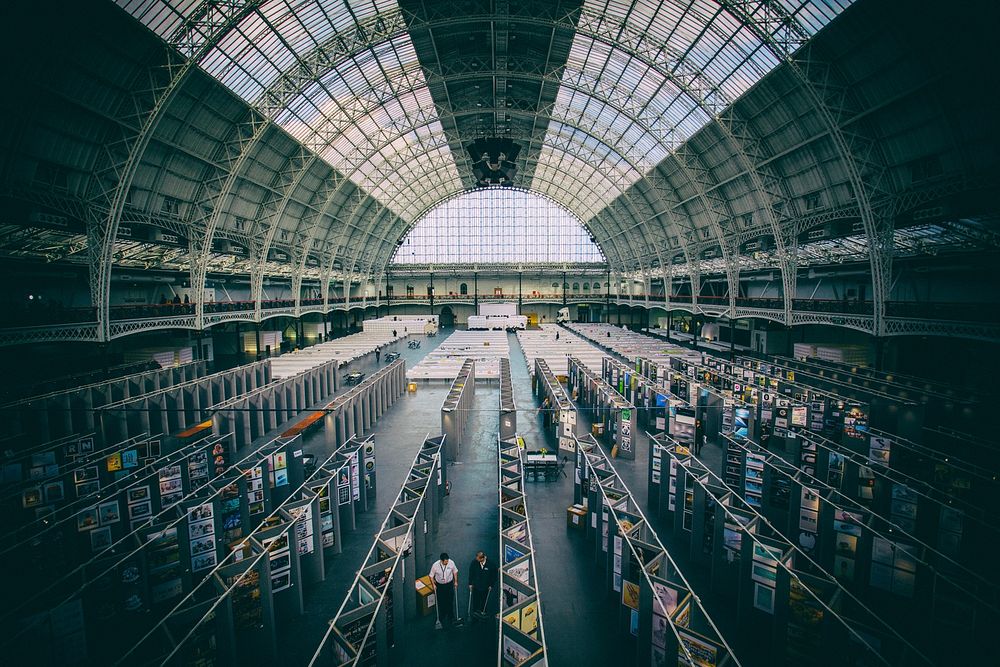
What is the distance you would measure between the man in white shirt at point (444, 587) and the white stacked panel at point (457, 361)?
53.4 ft

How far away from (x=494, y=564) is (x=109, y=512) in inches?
317

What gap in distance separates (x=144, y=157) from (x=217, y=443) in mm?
17977

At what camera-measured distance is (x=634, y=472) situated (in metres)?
12.9

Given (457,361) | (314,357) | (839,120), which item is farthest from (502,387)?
(839,120)

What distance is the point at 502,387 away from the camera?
1711 centimetres

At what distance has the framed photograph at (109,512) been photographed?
8.50 meters

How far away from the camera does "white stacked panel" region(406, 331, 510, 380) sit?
24797 mm

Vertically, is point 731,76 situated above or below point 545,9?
below

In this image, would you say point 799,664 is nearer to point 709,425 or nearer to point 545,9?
point 709,425

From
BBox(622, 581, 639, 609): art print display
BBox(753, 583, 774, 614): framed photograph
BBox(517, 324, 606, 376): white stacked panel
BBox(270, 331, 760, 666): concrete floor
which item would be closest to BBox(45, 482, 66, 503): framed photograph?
BBox(270, 331, 760, 666): concrete floor

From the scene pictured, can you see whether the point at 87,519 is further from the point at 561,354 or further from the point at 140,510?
the point at 561,354

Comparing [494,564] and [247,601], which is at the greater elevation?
[247,601]

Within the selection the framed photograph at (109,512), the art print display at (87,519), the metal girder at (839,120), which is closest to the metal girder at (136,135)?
the framed photograph at (109,512)

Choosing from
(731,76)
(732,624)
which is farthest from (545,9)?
(732,624)
